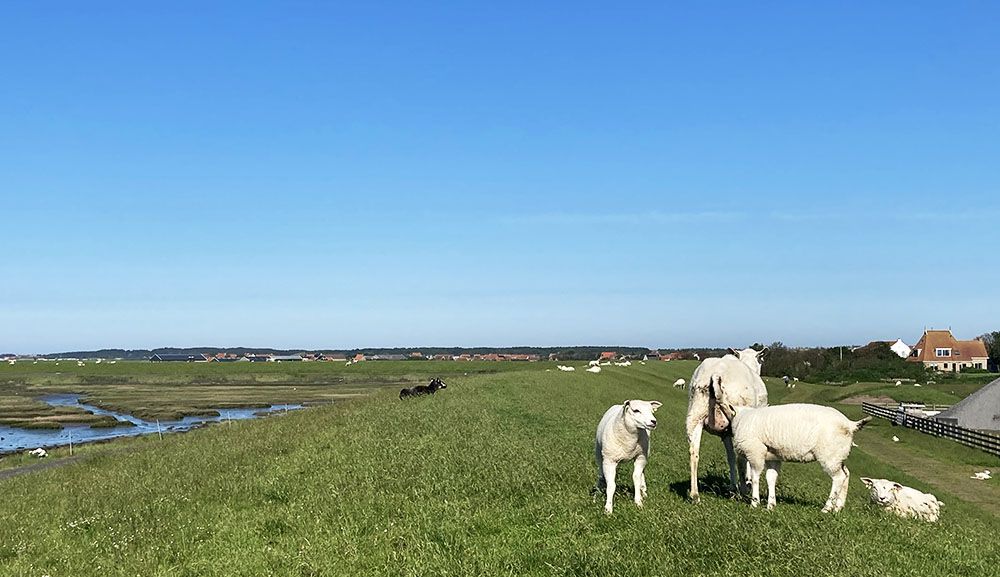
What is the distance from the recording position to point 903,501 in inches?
562

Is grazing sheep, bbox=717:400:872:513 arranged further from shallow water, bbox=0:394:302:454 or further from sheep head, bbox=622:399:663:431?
shallow water, bbox=0:394:302:454

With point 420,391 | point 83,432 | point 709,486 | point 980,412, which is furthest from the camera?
point 83,432

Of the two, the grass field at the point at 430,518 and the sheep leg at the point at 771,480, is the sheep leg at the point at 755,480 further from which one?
the grass field at the point at 430,518

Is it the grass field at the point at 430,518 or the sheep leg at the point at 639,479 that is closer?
the grass field at the point at 430,518

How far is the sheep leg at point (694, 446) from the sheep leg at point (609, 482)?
166 cm

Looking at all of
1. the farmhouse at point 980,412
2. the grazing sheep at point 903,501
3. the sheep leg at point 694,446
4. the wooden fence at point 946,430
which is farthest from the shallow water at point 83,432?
the farmhouse at point 980,412

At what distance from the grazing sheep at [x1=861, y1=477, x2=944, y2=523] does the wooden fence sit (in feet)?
105

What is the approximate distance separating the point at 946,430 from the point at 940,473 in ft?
47.5

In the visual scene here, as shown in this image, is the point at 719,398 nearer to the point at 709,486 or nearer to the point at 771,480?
the point at 771,480

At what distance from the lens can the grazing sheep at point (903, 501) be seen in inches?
553

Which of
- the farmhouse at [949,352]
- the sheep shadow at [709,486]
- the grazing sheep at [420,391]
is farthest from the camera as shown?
the farmhouse at [949,352]

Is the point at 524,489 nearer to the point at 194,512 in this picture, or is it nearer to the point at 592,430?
the point at 194,512

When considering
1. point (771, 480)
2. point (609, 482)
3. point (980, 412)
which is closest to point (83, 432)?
point (609, 482)

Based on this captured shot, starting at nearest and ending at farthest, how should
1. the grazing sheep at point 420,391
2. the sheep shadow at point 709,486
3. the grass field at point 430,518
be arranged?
1. the grass field at point 430,518
2. the sheep shadow at point 709,486
3. the grazing sheep at point 420,391
